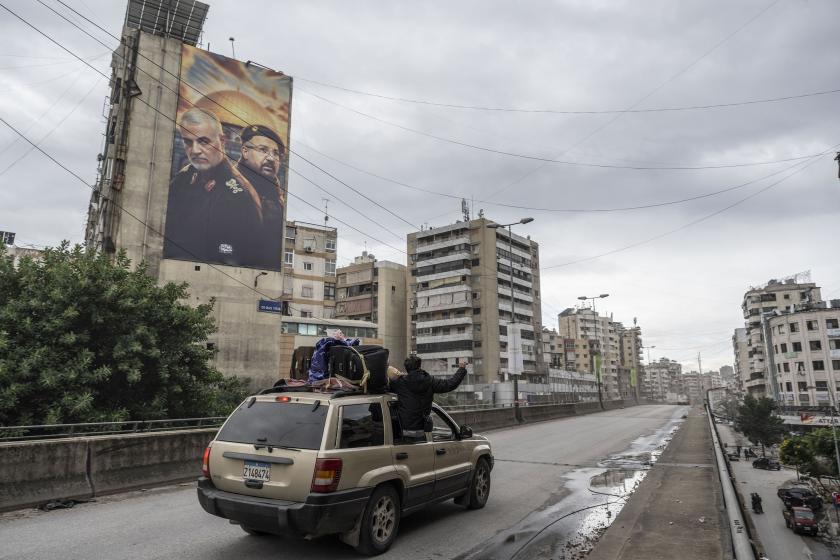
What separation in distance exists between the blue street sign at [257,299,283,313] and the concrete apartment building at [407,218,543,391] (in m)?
37.1

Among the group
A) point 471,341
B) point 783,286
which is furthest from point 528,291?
point 783,286

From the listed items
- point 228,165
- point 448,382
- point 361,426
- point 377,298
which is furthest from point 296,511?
point 377,298

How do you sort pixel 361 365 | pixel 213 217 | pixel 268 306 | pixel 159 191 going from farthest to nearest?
1. pixel 268 306
2. pixel 213 217
3. pixel 159 191
4. pixel 361 365

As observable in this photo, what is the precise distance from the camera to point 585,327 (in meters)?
158

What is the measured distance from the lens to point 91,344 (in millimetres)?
14547

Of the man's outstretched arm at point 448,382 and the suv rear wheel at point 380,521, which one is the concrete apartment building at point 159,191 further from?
the suv rear wheel at point 380,521

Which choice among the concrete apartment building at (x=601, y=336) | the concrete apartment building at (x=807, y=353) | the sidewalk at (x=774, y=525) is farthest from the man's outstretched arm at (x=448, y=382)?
the concrete apartment building at (x=601, y=336)

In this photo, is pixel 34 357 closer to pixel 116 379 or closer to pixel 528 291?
pixel 116 379

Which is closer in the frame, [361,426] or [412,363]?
[361,426]

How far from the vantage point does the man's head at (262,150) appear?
133 feet

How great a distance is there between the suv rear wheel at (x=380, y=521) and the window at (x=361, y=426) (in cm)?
53

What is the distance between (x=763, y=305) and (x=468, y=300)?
68118mm

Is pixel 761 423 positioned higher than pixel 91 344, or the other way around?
pixel 91 344

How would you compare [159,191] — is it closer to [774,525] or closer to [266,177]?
[266,177]
